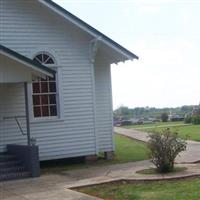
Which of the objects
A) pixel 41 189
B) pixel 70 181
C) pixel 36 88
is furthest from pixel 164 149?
pixel 36 88

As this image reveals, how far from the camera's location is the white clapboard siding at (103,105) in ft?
63.4

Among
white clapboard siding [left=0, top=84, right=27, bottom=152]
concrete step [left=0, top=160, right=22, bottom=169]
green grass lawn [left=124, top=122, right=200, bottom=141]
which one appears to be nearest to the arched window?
white clapboard siding [left=0, top=84, right=27, bottom=152]

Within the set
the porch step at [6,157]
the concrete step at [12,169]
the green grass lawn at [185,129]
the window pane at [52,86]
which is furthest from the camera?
the green grass lawn at [185,129]

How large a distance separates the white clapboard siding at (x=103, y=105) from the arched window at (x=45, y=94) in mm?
1769

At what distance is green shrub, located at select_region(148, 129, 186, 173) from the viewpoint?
1388 cm

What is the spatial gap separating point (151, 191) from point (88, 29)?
308 inches

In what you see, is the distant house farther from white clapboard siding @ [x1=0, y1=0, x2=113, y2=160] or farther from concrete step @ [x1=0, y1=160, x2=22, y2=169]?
concrete step @ [x1=0, y1=160, x2=22, y2=169]

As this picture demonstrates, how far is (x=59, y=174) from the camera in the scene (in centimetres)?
1570

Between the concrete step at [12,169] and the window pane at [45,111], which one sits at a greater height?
the window pane at [45,111]

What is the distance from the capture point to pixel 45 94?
18.1 meters

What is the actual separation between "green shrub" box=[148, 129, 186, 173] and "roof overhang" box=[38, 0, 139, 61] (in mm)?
5207

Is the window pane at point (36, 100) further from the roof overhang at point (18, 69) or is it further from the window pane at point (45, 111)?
the roof overhang at point (18, 69)

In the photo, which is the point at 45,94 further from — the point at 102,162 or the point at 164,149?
the point at 164,149

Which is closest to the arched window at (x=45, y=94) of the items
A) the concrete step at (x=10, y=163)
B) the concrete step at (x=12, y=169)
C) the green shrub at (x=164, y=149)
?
the concrete step at (x=10, y=163)
